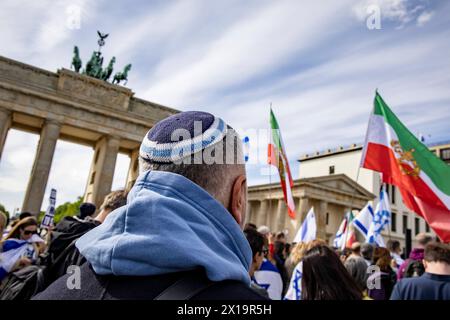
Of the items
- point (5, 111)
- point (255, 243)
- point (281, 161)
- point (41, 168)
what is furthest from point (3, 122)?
point (255, 243)

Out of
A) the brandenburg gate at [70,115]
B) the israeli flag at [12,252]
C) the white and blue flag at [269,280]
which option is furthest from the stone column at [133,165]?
the white and blue flag at [269,280]

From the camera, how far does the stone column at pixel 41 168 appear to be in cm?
2675

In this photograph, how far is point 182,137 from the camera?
134cm

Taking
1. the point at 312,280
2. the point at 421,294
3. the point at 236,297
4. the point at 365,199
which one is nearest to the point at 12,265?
the point at 312,280

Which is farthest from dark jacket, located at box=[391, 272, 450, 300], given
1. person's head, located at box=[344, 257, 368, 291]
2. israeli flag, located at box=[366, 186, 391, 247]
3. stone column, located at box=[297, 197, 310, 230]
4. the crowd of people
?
stone column, located at box=[297, 197, 310, 230]

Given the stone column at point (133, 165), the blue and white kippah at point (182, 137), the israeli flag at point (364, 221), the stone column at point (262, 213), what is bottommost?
the blue and white kippah at point (182, 137)

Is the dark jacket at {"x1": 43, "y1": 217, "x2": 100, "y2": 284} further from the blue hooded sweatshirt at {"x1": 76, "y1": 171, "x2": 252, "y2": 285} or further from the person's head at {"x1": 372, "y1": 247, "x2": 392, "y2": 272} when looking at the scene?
the person's head at {"x1": 372, "y1": 247, "x2": 392, "y2": 272}

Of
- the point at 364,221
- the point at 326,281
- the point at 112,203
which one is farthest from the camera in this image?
the point at 364,221

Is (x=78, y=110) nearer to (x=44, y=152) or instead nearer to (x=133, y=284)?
(x=44, y=152)

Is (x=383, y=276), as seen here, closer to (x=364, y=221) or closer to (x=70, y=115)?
(x=364, y=221)

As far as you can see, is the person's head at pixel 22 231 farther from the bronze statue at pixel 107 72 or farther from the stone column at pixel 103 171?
the bronze statue at pixel 107 72

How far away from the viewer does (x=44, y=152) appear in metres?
28.2

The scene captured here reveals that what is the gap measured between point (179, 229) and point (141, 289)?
21 centimetres
